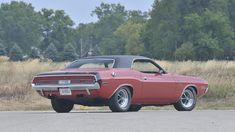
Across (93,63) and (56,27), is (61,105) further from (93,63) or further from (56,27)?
(56,27)

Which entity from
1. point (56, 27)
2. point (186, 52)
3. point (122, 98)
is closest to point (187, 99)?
point (122, 98)

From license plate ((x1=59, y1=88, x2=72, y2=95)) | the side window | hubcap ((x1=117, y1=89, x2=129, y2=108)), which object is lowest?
hubcap ((x1=117, y1=89, x2=129, y2=108))

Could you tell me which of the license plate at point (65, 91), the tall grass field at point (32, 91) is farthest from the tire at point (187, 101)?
the tall grass field at point (32, 91)

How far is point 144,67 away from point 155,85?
57.0 inches

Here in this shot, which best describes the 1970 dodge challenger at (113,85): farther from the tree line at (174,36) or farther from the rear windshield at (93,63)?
the tree line at (174,36)

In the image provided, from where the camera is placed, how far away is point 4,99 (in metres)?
24.6

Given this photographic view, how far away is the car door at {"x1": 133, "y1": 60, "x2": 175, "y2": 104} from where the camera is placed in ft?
56.2

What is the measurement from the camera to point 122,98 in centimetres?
1658

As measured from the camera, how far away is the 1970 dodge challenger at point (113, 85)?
16.0m

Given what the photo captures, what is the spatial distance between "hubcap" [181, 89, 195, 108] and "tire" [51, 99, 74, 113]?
307 centimetres

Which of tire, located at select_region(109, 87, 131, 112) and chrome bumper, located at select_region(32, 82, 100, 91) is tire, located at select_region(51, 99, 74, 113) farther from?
tire, located at select_region(109, 87, 131, 112)

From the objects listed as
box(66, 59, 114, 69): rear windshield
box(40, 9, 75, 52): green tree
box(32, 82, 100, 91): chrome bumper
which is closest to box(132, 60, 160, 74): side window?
box(66, 59, 114, 69): rear windshield

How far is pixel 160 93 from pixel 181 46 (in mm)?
68684

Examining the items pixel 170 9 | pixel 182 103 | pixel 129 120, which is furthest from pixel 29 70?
pixel 170 9
